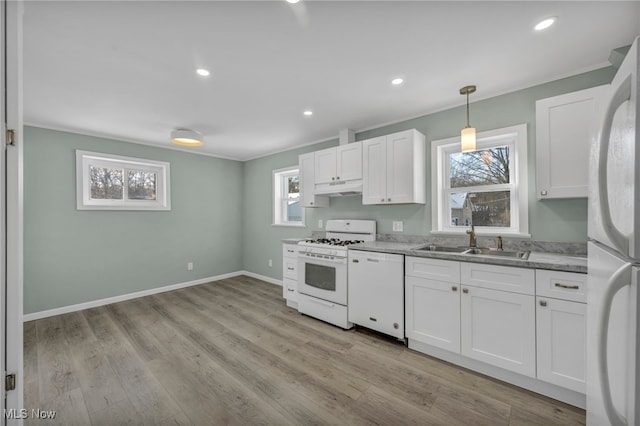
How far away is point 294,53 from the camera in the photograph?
77.4 inches

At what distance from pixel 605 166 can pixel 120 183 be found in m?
5.15

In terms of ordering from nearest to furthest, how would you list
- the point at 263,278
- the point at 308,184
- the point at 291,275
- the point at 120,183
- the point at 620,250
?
the point at 620,250 < the point at 291,275 < the point at 308,184 < the point at 120,183 < the point at 263,278

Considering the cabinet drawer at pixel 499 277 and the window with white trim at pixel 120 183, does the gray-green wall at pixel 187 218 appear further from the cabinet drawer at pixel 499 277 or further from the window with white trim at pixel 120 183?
the cabinet drawer at pixel 499 277

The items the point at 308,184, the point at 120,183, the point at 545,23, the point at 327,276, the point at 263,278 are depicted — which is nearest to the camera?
the point at 545,23

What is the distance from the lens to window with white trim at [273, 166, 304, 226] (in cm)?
482

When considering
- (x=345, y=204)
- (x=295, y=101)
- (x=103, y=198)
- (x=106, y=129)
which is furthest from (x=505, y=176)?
(x=103, y=198)

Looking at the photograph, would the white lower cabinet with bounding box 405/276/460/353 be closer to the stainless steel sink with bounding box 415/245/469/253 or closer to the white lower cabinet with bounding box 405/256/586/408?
the white lower cabinet with bounding box 405/256/586/408

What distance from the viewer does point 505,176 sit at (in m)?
2.67

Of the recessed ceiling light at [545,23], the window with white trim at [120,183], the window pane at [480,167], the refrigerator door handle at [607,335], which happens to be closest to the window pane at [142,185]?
the window with white trim at [120,183]

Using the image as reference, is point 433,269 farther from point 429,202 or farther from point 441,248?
point 429,202

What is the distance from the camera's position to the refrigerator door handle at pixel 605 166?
0.68 m

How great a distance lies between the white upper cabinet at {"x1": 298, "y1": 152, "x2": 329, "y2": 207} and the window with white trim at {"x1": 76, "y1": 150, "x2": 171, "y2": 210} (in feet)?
7.73

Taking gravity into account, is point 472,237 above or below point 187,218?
below

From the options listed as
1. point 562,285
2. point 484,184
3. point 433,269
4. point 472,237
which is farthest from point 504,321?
point 484,184
